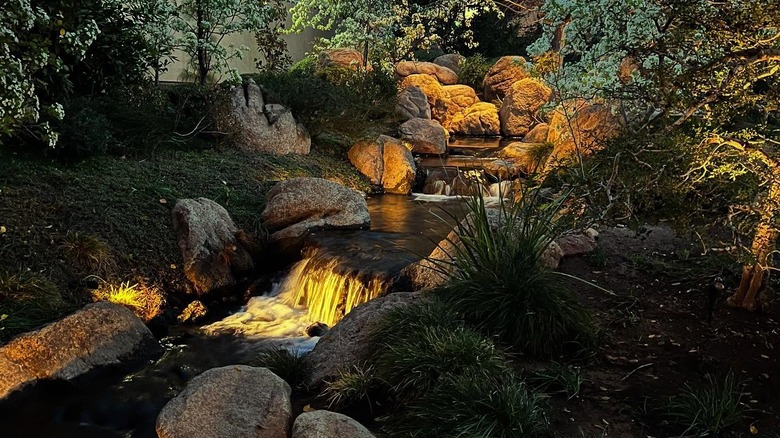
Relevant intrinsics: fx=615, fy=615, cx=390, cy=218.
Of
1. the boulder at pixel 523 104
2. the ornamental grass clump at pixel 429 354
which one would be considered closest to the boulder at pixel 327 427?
the ornamental grass clump at pixel 429 354

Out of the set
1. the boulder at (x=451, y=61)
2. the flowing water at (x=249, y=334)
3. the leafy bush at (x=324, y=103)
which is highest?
the boulder at (x=451, y=61)

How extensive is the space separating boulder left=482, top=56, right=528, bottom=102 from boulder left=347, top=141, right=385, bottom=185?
8.25 metres

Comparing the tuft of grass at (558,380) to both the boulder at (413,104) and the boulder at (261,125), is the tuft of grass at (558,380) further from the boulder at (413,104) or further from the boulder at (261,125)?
the boulder at (413,104)

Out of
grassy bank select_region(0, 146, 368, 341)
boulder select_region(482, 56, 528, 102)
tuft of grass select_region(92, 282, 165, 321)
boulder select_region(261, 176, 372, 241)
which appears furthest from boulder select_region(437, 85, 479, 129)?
tuft of grass select_region(92, 282, 165, 321)

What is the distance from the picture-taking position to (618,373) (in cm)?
444

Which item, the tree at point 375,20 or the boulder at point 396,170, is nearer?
the boulder at point 396,170

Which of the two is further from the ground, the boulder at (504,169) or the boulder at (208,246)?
the boulder at (504,169)

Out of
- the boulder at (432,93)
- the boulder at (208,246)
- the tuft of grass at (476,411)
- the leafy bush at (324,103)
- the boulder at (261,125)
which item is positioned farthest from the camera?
the boulder at (432,93)

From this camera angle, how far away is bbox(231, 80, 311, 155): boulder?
11.2 metres

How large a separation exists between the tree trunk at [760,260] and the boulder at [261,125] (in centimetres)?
835

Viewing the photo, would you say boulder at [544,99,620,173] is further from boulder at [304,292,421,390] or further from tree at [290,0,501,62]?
boulder at [304,292,421,390]

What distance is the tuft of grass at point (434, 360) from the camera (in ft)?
13.6

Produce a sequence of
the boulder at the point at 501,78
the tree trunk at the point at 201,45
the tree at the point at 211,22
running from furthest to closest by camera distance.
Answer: the boulder at the point at 501,78, the tree trunk at the point at 201,45, the tree at the point at 211,22

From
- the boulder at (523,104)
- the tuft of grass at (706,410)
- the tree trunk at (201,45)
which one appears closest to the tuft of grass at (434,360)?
the tuft of grass at (706,410)
